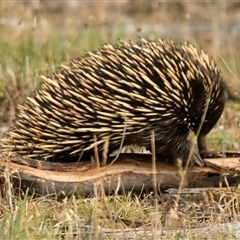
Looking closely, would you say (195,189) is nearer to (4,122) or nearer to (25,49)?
(4,122)

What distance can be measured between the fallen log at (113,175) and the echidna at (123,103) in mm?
105

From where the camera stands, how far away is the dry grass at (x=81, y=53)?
135 inches

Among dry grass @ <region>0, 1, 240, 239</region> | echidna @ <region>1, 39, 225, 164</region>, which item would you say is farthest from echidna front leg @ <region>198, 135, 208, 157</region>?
dry grass @ <region>0, 1, 240, 239</region>

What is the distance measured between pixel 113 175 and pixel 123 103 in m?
0.42

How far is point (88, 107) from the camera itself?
4.42 m

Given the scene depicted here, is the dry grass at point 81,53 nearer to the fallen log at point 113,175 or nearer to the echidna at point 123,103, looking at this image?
the fallen log at point 113,175

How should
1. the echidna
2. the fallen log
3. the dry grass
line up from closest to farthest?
the dry grass → the fallen log → the echidna

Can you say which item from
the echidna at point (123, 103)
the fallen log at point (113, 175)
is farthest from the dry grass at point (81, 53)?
the echidna at point (123, 103)

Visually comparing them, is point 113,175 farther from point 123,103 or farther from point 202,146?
point 202,146

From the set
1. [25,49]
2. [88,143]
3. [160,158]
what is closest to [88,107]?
[88,143]

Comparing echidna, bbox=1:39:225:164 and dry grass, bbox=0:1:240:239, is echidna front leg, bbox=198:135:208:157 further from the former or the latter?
dry grass, bbox=0:1:240:239

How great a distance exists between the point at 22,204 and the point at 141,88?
1.34 meters

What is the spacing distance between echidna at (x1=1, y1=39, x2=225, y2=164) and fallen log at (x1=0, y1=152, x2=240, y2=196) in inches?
4.1

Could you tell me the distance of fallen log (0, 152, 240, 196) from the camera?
13.4 ft
